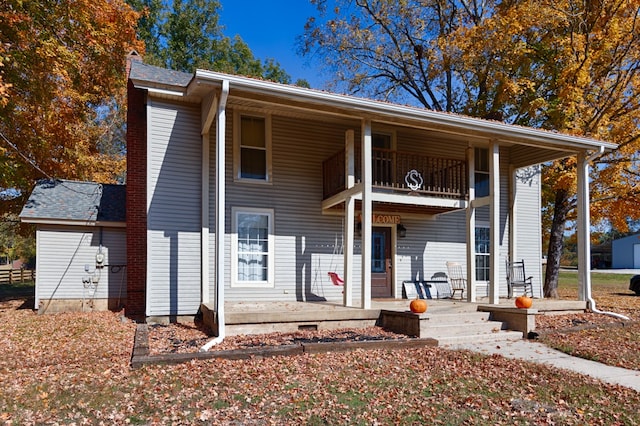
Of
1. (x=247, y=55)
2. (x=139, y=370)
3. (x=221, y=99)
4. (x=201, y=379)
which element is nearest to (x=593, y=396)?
(x=201, y=379)

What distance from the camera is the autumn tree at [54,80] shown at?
455 inches

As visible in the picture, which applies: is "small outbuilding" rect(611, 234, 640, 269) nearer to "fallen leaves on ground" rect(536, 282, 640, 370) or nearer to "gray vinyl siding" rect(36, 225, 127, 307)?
"fallen leaves on ground" rect(536, 282, 640, 370)

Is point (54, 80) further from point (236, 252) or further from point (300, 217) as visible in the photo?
point (300, 217)

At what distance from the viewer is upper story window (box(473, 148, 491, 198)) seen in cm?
1345

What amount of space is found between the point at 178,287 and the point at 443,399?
647cm

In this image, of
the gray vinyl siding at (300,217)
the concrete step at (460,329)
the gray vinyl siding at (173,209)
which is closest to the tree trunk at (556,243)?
the gray vinyl siding at (300,217)

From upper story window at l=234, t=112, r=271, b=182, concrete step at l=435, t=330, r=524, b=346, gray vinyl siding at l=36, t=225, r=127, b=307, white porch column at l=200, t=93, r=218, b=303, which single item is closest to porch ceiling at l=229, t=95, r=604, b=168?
upper story window at l=234, t=112, r=271, b=182

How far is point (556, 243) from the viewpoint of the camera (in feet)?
53.2

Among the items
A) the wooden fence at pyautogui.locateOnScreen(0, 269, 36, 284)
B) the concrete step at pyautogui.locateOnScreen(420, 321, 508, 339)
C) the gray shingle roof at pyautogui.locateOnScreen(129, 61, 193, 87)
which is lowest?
the wooden fence at pyautogui.locateOnScreen(0, 269, 36, 284)

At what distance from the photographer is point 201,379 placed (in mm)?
5594

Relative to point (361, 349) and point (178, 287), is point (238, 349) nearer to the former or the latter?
point (361, 349)

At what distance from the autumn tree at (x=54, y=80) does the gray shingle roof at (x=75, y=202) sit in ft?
2.76

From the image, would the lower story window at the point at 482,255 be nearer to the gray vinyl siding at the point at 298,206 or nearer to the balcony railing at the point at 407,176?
the balcony railing at the point at 407,176

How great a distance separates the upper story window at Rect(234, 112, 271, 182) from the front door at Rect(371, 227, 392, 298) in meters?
3.37
